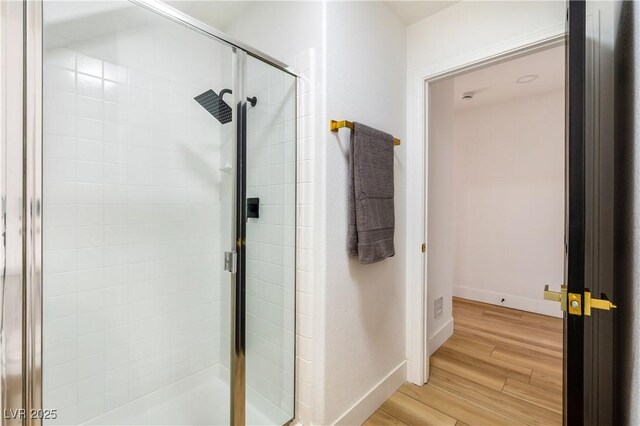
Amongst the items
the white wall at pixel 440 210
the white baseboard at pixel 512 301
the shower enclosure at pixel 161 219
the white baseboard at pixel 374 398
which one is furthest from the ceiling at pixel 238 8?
the white baseboard at pixel 512 301

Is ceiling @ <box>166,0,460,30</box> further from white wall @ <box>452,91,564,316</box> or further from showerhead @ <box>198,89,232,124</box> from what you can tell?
white wall @ <box>452,91,564,316</box>

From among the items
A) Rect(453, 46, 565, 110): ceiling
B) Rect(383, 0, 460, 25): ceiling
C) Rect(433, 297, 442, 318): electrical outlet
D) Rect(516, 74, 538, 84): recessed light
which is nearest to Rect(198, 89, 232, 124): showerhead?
Rect(383, 0, 460, 25): ceiling

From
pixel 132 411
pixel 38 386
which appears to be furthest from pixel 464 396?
pixel 38 386

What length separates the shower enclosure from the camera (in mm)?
→ 1377

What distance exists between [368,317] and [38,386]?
1.38 metres

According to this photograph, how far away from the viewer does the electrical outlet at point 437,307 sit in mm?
2408

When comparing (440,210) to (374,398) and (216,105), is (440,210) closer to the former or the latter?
(374,398)

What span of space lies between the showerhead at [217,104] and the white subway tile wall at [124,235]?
53 millimetres

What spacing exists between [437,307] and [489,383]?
624 millimetres

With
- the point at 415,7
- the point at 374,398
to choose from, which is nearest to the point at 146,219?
the point at 374,398

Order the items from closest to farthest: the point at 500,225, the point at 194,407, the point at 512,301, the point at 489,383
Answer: the point at 194,407 → the point at 489,383 → the point at 512,301 → the point at 500,225

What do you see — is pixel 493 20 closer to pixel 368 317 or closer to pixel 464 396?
pixel 368 317

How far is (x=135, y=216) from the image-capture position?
5.43 feet

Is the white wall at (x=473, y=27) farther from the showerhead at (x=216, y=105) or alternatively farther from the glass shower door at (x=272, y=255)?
the showerhead at (x=216, y=105)
